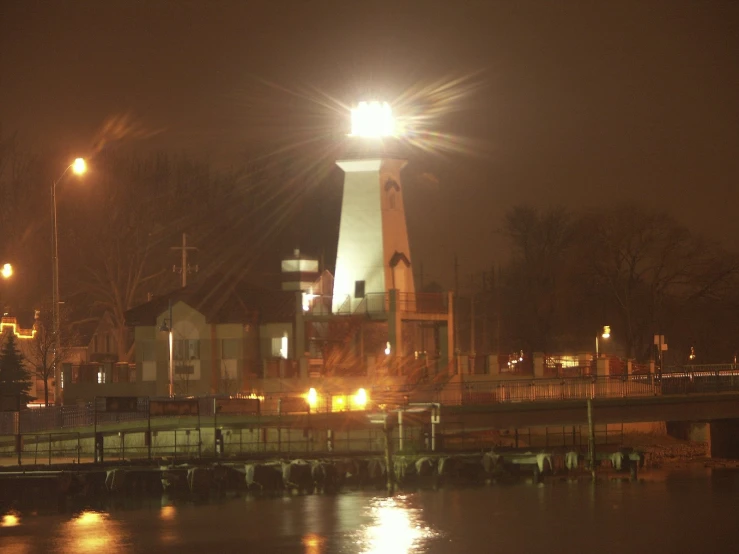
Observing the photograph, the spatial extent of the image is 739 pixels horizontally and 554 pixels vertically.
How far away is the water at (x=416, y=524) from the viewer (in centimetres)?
4106

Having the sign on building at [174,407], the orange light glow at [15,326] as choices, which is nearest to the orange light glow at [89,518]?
the sign on building at [174,407]

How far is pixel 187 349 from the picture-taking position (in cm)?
6725

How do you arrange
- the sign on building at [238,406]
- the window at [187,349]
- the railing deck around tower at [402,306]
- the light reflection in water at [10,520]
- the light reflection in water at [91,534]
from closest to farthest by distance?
1. the light reflection in water at [91,534]
2. the light reflection in water at [10,520]
3. the sign on building at [238,406]
4. the window at [187,349]
5. the railing deck around tower at [402,306]

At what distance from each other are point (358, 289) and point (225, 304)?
6615mm

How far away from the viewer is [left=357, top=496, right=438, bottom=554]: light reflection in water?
132 feet

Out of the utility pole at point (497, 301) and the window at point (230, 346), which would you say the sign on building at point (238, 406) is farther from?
the utility pole at point (497, 301)

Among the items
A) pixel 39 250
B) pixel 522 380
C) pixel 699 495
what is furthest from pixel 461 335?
pixel 699 495

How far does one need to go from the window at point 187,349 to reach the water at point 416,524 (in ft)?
63.2

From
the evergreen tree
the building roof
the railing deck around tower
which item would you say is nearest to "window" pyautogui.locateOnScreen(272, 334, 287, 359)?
the building roof

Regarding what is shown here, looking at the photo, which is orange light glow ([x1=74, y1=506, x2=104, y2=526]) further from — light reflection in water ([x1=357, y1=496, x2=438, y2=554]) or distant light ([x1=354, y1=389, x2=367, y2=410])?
distant light ([x1=354, y1=389, x2=367, y2=410])

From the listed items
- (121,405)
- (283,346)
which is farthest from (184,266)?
(121,405)

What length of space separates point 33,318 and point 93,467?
2305 centimetres

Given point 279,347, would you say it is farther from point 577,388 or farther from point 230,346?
point 577,388

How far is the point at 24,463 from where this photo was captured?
4906 centimetres
